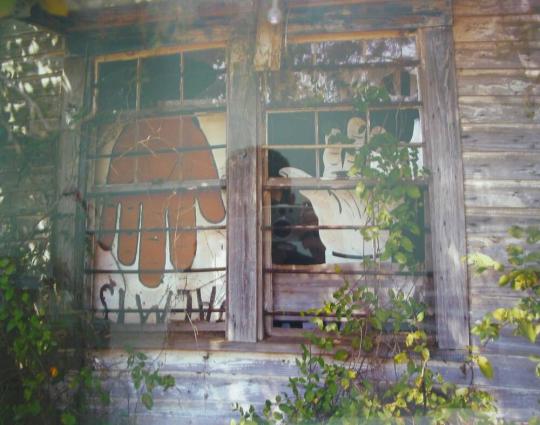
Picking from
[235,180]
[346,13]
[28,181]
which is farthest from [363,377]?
[28,181]

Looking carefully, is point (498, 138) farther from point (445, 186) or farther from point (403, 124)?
point (403, 124)

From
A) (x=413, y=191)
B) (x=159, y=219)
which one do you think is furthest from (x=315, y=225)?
(x=159, y=219)

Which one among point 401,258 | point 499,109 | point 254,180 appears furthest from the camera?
point 254,180

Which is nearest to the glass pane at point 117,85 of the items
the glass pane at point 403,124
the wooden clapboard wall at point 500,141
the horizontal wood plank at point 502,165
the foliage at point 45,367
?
the foliage at point 45,367

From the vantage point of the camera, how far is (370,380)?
285 centimetres

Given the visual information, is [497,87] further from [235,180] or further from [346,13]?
[235,180]

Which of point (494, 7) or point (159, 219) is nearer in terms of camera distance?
point (494, 7)

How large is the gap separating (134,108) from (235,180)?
1.07 meters

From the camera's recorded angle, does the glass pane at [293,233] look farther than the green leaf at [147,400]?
Yes

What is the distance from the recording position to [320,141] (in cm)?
326

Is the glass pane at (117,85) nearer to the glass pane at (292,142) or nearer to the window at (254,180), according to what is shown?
the window at (254,180)

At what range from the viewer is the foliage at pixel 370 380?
260 centimetres

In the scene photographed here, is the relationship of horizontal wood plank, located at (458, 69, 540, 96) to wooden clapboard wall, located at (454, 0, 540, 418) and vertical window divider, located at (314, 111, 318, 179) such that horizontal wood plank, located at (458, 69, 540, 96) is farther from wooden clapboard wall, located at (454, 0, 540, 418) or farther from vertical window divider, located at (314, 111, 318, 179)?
vertical window divider, located at (314, 111, 318, 179)

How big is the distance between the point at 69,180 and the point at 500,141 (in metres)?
3.03
